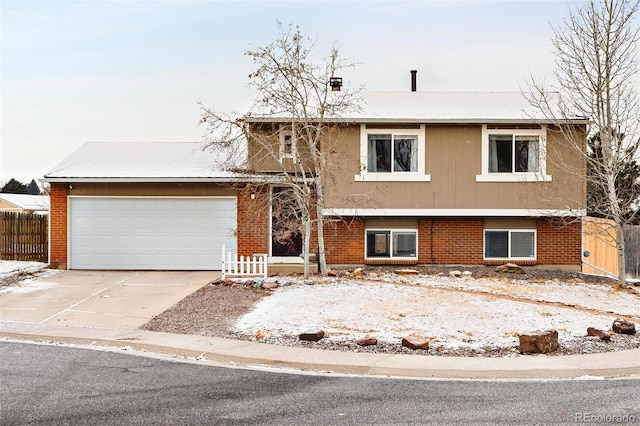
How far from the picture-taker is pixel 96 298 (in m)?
14.8

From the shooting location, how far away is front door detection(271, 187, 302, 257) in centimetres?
1790

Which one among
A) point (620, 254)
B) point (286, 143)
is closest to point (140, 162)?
point (286, 143)

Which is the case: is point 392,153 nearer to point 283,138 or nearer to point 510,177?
point 283,138

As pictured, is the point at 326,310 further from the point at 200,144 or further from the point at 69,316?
the point at 200,144

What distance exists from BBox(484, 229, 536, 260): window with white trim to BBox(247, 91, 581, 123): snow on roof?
348cm

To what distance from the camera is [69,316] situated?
12672 mm

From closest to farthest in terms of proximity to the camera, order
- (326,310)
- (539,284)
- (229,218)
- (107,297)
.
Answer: (326,310) → (107,297) → (539,284) → (229,218)

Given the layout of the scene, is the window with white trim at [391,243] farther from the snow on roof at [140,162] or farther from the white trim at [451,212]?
the snow on roof at [140,162]

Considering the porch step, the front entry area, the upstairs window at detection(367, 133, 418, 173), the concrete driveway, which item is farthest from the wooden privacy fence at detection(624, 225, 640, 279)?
the concrete driveway

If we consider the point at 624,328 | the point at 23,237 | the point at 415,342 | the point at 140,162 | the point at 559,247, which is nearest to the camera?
the point at 415,342

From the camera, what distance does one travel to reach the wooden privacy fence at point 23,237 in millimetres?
21109

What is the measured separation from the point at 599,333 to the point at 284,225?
9.53 meters

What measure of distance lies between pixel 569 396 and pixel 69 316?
31.2ft

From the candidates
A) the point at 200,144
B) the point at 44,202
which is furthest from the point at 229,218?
the point at 44,202
